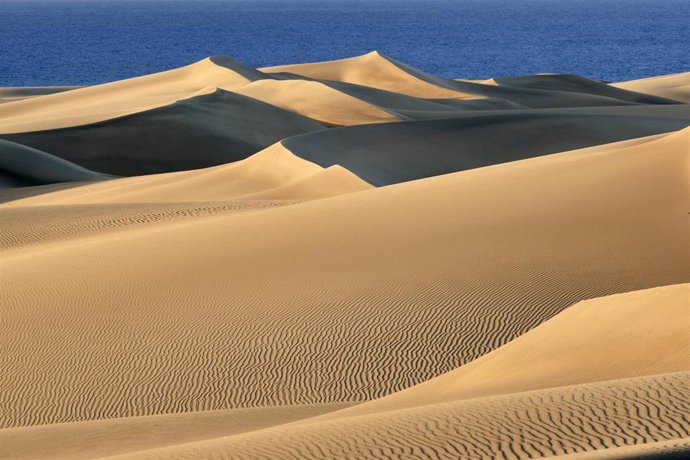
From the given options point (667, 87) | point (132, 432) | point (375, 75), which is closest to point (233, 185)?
point (132, 432)

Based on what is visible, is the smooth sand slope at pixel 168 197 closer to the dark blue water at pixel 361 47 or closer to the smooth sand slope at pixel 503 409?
the smooth sand slope at pixel 503 409

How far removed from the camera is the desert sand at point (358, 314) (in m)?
5.05

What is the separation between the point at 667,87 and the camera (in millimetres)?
44906

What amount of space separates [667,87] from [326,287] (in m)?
37.2

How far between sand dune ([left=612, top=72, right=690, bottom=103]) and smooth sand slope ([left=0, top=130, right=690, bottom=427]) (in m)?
29.4

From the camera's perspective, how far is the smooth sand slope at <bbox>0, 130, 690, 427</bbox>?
8.59 metres

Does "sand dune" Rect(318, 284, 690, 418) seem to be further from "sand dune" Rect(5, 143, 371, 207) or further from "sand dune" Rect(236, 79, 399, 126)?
"sand dune" Rect(236, 79, 399, 126)

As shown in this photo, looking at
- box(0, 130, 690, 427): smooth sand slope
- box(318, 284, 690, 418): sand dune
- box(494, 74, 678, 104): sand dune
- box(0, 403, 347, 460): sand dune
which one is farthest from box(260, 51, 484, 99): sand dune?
box(0, 403, 347, 460): sand dune

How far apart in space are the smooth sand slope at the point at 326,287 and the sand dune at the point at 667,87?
96.5 feet

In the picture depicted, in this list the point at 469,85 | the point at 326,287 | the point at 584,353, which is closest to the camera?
the point at 584,353

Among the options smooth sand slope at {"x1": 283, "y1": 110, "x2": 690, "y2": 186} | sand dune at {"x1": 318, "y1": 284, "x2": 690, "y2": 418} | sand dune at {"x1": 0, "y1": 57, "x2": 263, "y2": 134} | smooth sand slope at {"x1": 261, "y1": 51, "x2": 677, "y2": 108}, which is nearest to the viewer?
sand dune at {"x1": 318, "y1": 284, "x2": 690, "y2": 418}

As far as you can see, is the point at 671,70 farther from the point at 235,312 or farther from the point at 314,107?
the point at 235,312

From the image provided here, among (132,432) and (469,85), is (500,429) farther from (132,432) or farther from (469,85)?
(469,85)

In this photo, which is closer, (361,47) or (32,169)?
(32,169)
